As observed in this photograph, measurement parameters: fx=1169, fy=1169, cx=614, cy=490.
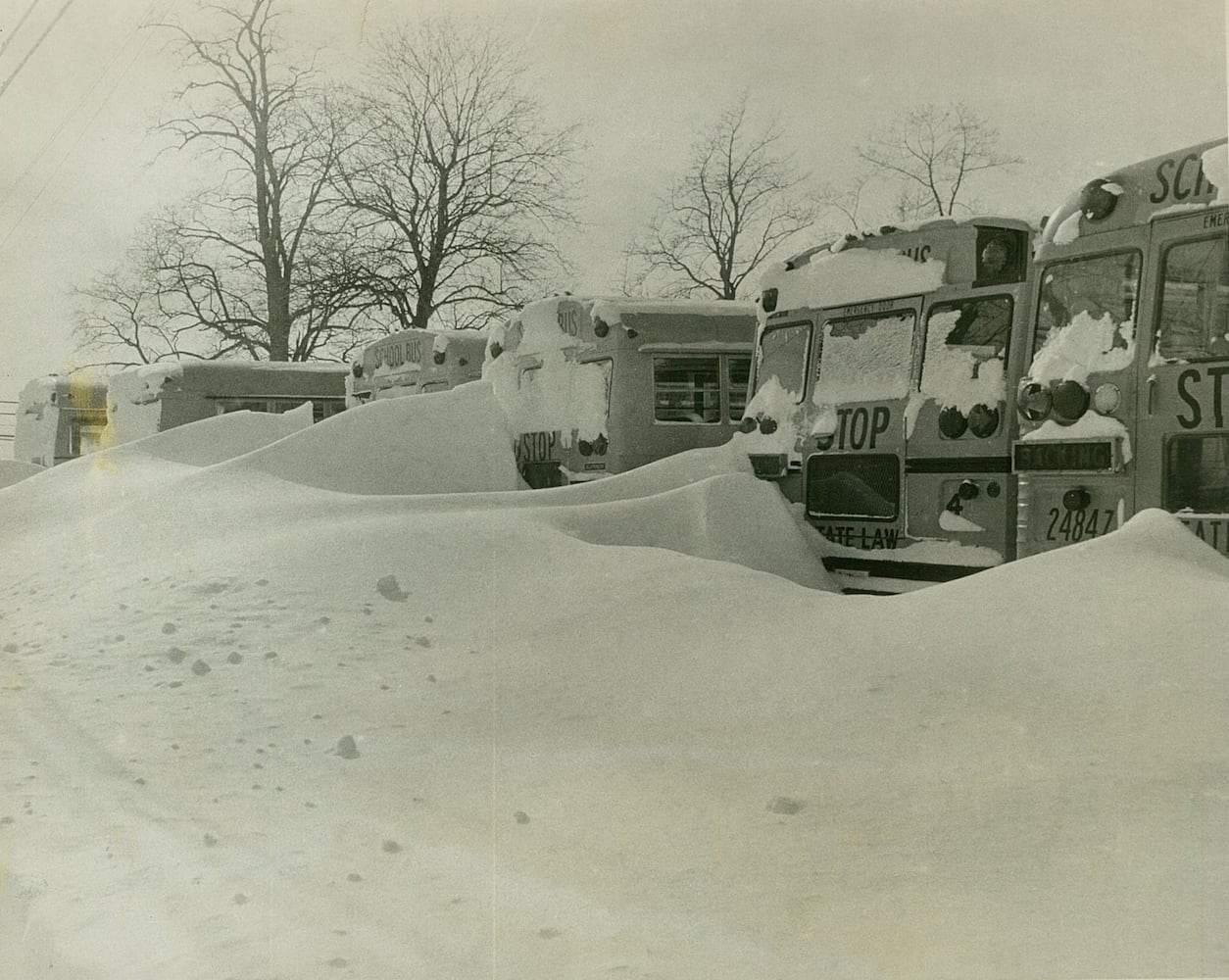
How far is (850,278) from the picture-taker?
744 centimetres

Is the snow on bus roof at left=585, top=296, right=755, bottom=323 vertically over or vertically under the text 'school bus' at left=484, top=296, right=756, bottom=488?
over

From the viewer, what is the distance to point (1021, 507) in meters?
5.77

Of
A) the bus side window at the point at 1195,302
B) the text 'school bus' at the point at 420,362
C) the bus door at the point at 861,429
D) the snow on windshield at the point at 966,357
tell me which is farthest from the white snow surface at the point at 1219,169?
the text 'school bus' at the point at 420,362

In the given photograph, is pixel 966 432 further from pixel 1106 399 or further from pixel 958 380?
pixel 1106 399

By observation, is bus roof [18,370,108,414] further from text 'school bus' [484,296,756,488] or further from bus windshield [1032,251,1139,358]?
bus windshield [1032,251,1139,358]

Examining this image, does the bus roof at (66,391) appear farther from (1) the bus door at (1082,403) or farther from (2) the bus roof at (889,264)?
(1) the bus door at (1082,403)

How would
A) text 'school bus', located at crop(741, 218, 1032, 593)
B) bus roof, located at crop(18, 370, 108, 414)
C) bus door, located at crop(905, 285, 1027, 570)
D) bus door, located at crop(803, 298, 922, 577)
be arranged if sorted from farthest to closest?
bus roof, located at crop(18, 370, 108, 414), bus door, located at crop(803, 298, 922, 577), text 'school bus', located at crop(741, 218, 1032, 593), bus door, located at crop(905, 285, 1027, 570)

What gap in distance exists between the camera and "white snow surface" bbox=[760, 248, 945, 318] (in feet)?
23.1

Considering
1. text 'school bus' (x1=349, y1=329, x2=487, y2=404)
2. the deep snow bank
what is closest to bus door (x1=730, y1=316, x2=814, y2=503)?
the deep snow bank

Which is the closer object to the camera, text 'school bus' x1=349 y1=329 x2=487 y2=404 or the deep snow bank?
the deep snow bank

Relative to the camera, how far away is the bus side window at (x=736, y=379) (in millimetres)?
10477

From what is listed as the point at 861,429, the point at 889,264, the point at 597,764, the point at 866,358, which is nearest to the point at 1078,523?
the point at 861,429

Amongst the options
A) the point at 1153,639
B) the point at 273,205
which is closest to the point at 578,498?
the point at 273,205

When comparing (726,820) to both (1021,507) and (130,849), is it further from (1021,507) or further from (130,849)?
(1021,507)
